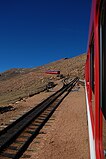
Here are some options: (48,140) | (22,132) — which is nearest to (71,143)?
(48,140)

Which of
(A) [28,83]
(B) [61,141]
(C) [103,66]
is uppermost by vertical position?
(A) [28,83]

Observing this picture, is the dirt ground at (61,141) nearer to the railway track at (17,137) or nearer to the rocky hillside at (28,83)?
the railway track at (17,137)

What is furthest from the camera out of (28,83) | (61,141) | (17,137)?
(28,83)

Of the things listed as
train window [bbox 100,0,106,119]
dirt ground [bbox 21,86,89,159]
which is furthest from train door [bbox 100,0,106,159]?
dirt ground [bbox 21,86,89,159]

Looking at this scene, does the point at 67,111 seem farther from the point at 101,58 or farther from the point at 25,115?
the point at 101,58

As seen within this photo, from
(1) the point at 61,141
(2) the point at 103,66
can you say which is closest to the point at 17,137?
(1) the point at 61,141

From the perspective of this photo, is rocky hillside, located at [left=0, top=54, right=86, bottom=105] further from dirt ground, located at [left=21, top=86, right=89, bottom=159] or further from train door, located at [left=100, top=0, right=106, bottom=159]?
train door, located at [left=100, top=0, right=106, bottom=159]

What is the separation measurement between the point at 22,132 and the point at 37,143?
1.69m

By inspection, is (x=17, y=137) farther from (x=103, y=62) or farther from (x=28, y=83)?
(x=28, y=83)

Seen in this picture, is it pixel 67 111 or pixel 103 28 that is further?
pixel 67 111

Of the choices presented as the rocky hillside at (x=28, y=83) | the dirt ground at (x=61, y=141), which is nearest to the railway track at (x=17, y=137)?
the dirt ground at (x=61, y=141)

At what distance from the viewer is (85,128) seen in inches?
494

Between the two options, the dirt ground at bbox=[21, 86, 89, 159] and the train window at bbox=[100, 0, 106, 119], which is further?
the dirt ground at bbox=[21, 86, 89, 159]

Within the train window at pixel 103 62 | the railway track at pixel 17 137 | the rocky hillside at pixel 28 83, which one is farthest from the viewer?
the rocky hillside at pixel 28 83
